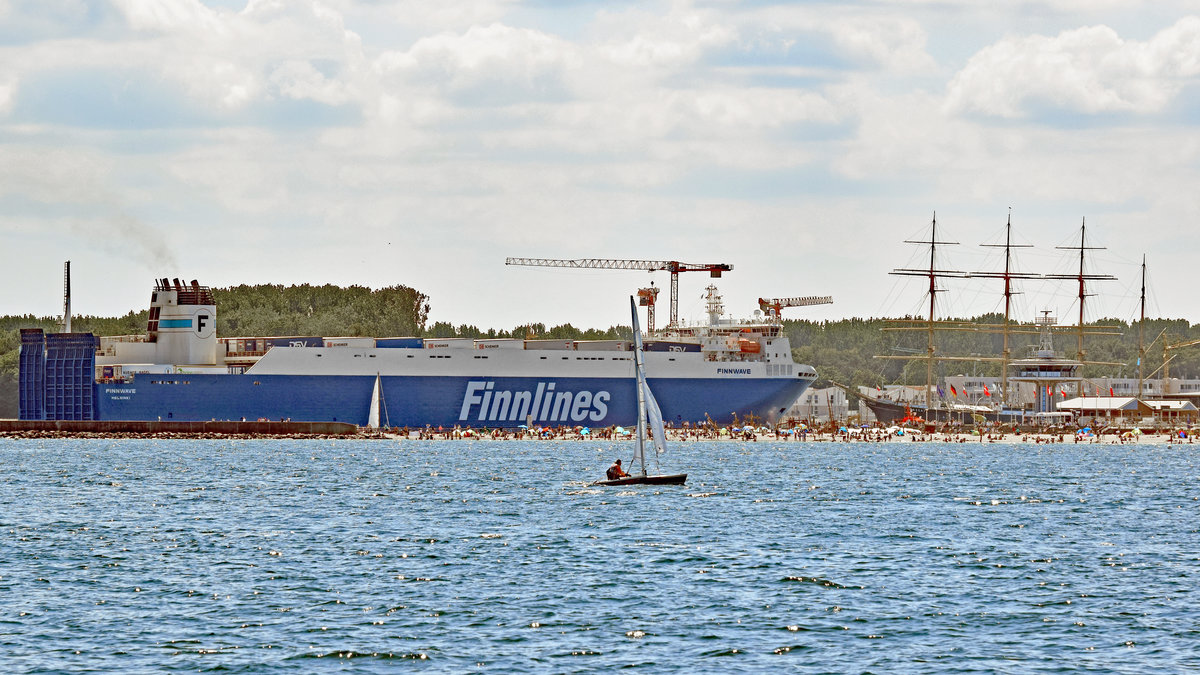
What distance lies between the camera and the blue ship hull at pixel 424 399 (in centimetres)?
13400

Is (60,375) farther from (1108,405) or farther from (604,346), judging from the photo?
(1108,405)

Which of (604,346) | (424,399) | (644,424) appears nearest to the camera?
(644,424)

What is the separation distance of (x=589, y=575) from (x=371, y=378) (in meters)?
92.1

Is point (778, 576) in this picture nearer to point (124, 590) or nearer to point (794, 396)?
point (124, 590)

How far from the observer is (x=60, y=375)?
13738cm

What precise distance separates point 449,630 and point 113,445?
3683 inches

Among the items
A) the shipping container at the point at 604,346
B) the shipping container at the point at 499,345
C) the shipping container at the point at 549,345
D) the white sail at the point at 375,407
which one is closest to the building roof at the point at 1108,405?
the shipping container at the point at 604,346

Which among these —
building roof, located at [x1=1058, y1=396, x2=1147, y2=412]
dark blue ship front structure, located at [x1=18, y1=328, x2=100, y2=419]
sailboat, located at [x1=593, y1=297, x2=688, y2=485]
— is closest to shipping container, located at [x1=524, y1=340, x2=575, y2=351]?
dark blue ship front structure, located at [x1=18, y1=328, x2=100, y2=419]

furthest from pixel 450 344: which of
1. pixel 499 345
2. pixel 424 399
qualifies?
pixel 424 399

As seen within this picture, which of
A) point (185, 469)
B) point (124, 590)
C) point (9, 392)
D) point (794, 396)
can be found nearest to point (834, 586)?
point (124, 590)

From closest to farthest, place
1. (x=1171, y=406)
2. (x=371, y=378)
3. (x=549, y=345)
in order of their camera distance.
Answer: (x=371, y=378)
(x=549, y=345)
(x=1171, y=406)

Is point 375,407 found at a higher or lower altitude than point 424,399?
lower

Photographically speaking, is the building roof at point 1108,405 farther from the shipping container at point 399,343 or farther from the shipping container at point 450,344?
the shipping container at point 399,343

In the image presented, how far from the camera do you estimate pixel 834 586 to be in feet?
140
